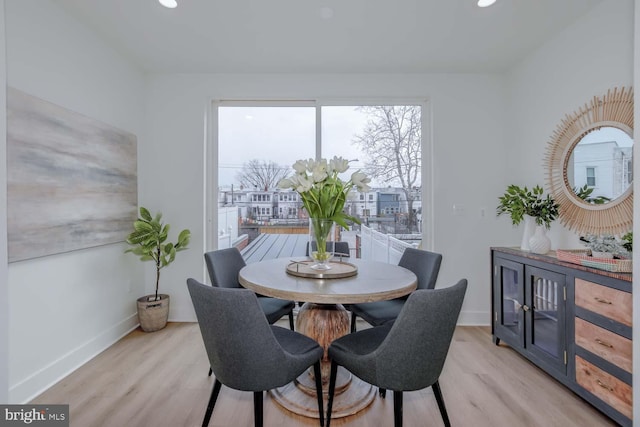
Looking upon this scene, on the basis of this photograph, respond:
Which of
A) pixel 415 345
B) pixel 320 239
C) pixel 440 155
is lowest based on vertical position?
pixel 415 345

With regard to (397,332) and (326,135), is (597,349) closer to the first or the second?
(397,332)

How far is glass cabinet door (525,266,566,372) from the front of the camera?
1969 mm

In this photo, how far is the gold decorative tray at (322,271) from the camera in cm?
178

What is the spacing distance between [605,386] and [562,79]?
2.26 meters

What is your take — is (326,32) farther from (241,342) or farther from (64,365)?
(64,365)

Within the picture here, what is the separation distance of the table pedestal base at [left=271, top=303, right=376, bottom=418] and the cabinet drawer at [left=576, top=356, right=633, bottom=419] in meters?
1.27

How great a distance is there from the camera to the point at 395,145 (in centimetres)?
330

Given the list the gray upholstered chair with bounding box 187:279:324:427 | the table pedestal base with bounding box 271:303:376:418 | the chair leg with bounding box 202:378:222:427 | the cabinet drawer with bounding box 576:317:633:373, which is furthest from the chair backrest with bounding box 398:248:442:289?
the chair leg with bounding box 202:378:222:427

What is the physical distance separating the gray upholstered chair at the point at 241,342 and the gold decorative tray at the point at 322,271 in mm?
512

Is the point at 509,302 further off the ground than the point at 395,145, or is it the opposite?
the point at 395,145

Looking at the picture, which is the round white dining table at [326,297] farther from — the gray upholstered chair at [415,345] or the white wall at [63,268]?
the white wall at [63,268]

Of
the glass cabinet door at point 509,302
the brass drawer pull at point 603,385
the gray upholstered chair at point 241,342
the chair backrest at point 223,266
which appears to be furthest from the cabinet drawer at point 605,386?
the chair backrest at point 223,266

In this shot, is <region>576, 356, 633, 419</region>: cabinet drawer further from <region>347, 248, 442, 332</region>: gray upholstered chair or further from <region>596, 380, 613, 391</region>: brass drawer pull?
<region>347, 248, 442, 332</region>: gray upholstered chair

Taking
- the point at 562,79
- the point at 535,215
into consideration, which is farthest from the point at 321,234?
the point at 562,79
